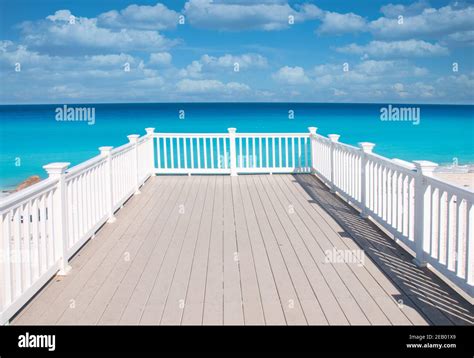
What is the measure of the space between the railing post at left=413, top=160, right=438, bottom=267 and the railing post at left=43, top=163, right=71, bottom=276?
3154 mm

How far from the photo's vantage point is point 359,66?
54.4 m

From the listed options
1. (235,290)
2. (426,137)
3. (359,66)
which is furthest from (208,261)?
(359,66)

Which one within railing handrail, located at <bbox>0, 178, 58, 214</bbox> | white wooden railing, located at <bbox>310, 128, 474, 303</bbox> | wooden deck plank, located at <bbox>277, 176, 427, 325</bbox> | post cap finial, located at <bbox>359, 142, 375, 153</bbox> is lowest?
wooden deck plank, located at <bbox>277, 176, 427, 325</bbox>

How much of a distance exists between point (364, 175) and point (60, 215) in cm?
388

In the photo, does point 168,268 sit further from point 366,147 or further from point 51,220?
point 366,147

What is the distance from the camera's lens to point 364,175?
21.5 feet

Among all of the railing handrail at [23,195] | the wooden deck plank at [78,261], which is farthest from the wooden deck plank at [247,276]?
the railing handrail at [23,195]

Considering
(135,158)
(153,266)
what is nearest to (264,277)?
(153,266)

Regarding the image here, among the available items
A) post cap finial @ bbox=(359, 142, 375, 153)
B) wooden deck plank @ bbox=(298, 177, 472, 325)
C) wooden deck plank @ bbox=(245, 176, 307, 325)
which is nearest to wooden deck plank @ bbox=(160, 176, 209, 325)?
wooden deck plank @ bbox=(245, 176, 307, 325)

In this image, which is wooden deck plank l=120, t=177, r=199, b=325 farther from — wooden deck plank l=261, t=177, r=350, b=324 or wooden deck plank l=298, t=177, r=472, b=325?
wooden deck plank l=298, t=177, r=472, b=325

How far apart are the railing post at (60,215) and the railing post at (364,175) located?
3756 mm

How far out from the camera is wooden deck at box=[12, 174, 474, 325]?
3.51 metres

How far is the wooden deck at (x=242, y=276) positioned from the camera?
3.51 meters
